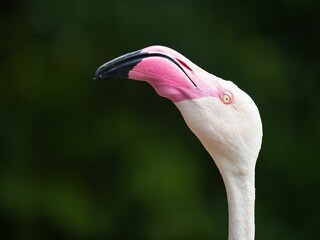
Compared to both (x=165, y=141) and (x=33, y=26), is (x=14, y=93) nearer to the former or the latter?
(x=33, y=26)

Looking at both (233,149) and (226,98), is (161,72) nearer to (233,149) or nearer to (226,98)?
(226,98)

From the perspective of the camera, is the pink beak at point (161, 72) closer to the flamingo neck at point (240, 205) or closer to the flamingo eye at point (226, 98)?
the flamingo eye at point (226, 98)

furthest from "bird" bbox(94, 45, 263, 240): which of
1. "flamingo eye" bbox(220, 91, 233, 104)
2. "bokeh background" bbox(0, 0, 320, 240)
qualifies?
"bokeh background" bbox(0, 0, 320, 240)

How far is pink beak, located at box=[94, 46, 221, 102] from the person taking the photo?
9.09ft

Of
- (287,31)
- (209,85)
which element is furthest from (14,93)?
(209,85)

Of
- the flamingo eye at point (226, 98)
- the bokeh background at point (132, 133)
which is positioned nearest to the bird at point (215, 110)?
the flamingo eye at point (226, 98)

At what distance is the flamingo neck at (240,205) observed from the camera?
2889 mm

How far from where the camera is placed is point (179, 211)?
21.4 feet

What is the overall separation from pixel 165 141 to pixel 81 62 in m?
0.78

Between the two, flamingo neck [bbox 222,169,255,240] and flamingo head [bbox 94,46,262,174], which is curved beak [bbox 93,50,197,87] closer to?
flamingo head [bbox 94,46,262,174]

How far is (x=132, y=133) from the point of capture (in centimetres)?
664

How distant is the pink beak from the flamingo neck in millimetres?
272

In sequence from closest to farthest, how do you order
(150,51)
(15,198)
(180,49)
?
(150,51) < (180,49) < (15,198)

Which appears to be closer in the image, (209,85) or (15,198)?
(209,85)
